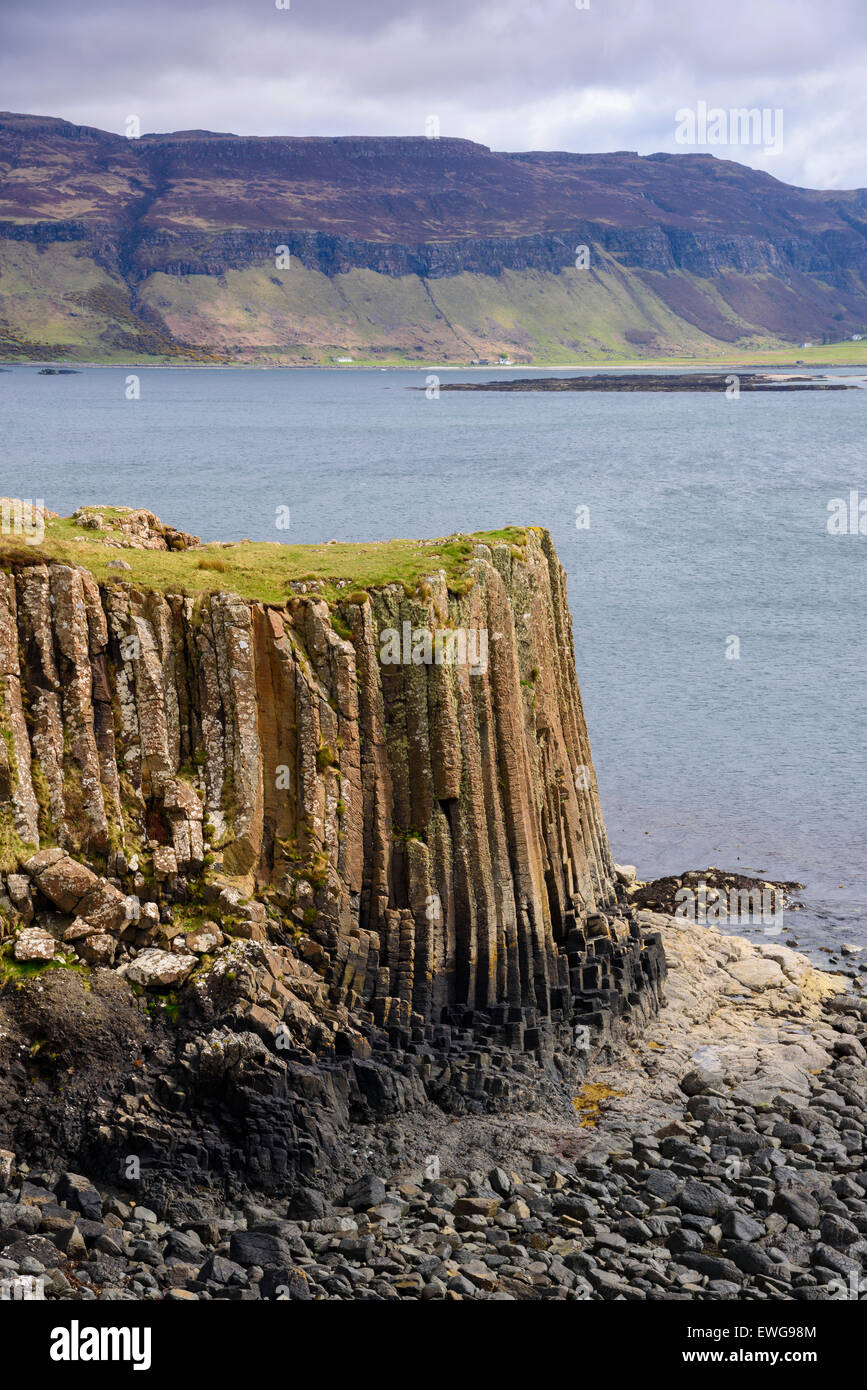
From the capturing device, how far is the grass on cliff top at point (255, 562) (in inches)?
963

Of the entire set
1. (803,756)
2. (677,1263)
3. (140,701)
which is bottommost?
(677,1263)

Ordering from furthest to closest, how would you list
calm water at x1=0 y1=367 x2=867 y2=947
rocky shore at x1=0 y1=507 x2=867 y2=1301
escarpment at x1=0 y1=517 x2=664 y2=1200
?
calm water at x1=0 y1=367 x2=867 y2=947
escarpment at x1=0 y1=517 x2=664 y2=1200
rocky shore at x1=0 y1=507 x2=867 y2=1301

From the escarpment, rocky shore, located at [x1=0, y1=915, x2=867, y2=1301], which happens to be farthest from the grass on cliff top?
rocky shore, located at [x1=0, y1=915, x2=867, y2=1301]

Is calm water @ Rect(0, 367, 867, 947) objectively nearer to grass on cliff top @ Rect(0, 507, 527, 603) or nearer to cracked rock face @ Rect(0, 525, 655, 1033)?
cracked rock face @ Rect(0, 525, 655, 1033)

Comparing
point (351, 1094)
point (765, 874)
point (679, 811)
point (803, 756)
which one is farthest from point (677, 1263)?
point (803, 756)

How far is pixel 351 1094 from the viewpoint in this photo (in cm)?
2278

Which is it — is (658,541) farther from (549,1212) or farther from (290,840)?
(549,1212)

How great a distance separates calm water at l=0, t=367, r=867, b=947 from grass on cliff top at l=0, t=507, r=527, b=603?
1495cm

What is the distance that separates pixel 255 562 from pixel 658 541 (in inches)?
2817

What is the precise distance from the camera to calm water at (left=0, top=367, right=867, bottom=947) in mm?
46094

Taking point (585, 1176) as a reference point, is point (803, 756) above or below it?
above

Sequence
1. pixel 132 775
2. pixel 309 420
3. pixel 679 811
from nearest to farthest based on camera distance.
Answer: pixel 132 775 < pixel 679 811 < pixel 309 420

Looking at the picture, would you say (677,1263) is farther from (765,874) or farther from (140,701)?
(765,874)

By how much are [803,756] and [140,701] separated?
113 feet
